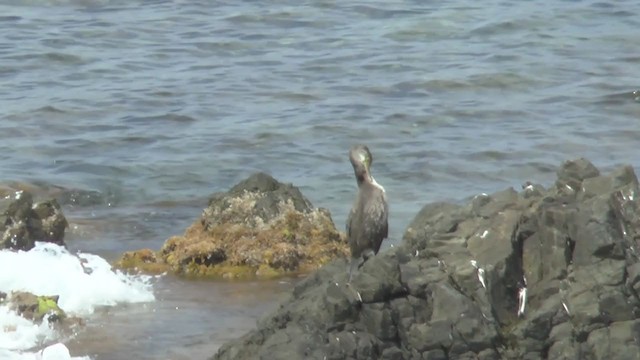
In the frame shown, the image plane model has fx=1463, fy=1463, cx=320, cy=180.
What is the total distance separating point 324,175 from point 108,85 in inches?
212

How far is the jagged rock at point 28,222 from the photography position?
11688mm

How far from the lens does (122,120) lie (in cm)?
1791

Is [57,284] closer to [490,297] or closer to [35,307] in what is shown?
[35,307]

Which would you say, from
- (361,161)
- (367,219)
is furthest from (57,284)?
(367,219)

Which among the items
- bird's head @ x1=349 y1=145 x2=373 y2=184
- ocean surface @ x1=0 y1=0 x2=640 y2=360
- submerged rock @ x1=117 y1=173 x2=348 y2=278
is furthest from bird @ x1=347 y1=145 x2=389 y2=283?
submerged rock @ x1=117 y1=173 x2=348 y2=278

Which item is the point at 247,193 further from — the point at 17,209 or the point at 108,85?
the point at 108,85

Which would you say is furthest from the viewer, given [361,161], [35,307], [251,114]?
[251,114]

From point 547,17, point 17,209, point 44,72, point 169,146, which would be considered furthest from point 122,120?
point 547,17

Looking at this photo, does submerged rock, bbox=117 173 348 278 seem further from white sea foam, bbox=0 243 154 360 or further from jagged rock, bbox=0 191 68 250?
jagged rock, bbox=0 191 68 250

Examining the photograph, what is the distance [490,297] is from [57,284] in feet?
13.6

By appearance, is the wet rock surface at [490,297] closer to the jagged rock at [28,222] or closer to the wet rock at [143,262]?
the wet rock at [143,262]

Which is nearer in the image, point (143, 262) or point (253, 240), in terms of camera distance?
point (253, 240)

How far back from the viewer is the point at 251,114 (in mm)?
18031

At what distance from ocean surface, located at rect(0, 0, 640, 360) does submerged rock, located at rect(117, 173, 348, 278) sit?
27cm
